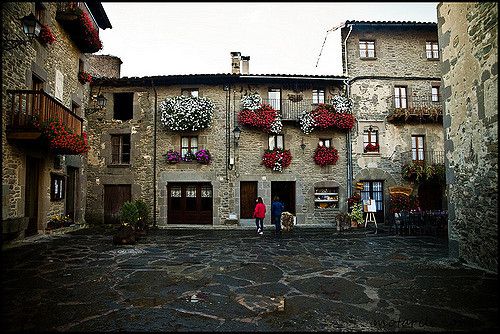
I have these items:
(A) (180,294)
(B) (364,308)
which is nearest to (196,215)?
(A) (180,294)

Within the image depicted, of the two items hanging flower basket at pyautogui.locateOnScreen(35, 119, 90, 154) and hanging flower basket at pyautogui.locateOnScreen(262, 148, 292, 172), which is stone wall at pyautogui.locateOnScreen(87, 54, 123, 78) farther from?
hanging flower basket at pyautogui.locateOnScreen(262, 148, 292, 172)

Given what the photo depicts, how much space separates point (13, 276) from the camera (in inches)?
226

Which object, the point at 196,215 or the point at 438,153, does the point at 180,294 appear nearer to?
the point at 196,215

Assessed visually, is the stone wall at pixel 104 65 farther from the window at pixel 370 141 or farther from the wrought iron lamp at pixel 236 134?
the window at pixel 370 141

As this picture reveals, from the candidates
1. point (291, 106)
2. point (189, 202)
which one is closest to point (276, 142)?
point (291, 106)

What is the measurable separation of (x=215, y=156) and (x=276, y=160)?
307cm

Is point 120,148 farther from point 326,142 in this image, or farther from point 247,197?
point 326,142

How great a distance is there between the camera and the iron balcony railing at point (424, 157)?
612 inches

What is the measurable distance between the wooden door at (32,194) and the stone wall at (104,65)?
9.98 m

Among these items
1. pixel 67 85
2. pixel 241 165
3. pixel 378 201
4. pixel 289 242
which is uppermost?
pixel 67 85

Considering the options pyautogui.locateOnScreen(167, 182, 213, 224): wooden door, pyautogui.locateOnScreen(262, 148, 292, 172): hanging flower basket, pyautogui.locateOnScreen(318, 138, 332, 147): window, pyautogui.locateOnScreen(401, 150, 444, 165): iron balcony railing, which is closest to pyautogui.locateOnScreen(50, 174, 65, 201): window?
pyautogui.locateOnScreen(167, 182, 213, 224): wooden door

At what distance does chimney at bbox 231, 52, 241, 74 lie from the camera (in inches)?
640

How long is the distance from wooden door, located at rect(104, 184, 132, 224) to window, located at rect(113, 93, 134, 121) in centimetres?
356

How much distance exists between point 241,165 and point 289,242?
19.8 ft
